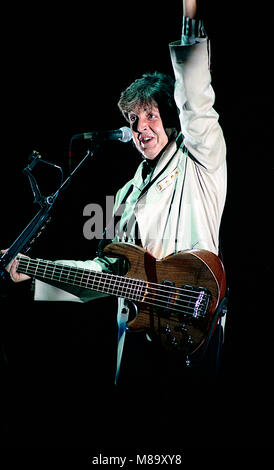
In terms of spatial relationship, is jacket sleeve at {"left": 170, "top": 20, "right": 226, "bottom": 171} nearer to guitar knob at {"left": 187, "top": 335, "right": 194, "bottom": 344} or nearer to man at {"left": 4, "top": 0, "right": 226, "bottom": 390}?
man at {"left": 4, "top": 0, "right": 226, "bottom": 390}

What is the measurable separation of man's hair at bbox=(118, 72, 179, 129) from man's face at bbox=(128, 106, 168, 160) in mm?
32

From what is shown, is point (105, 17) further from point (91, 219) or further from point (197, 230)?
point (197, 230)

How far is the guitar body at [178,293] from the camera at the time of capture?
5.90ft

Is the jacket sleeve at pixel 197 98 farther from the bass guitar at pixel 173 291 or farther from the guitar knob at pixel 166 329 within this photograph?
the guitar knob at pixel 166 329

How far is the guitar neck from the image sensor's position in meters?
1.91

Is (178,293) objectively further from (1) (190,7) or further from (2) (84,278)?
(1) (190,7)

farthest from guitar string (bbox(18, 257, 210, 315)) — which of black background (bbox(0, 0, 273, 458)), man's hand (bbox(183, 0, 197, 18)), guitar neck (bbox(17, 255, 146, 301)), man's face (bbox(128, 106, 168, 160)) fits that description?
man's hand (bbox(183, 0, 197, 18))

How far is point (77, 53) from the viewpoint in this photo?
2.98 metres

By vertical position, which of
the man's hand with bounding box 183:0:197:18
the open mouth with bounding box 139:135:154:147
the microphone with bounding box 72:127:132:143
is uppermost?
the man's hand with bounding box 183:0:197:18

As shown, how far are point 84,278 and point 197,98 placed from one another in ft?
3.54

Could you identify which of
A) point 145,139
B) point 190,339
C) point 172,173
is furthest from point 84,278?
point 145,139
